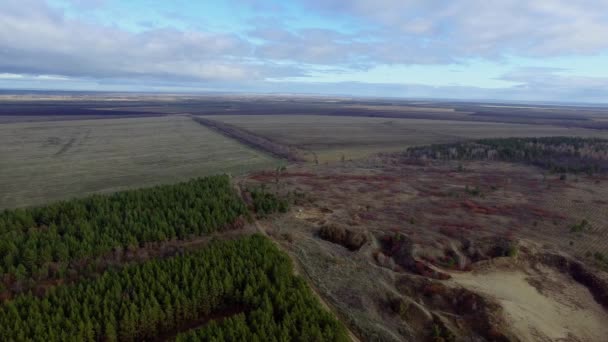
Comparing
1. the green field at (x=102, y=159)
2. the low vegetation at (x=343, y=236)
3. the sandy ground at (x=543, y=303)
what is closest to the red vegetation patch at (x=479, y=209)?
the sandy ground at (x=543, y=303)

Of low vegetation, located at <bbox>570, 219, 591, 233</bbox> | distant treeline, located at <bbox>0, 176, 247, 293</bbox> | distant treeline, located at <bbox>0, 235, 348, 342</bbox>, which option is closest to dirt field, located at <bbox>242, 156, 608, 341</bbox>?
low vegetation, located at <bbox>570, 219, 591, 233</bbox>

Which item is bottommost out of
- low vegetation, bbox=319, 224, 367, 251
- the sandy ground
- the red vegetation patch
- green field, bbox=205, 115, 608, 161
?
the sandy ground

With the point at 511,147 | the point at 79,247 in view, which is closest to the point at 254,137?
the point at 511,147

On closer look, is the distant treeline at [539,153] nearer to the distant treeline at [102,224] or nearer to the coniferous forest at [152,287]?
the distant treeline at [102,224]

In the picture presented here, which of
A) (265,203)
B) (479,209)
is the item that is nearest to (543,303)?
(479,209)

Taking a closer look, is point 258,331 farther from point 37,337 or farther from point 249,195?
point 249,195

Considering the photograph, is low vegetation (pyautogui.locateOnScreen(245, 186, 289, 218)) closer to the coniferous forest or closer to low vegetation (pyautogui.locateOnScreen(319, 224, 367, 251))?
the coniferous forest
